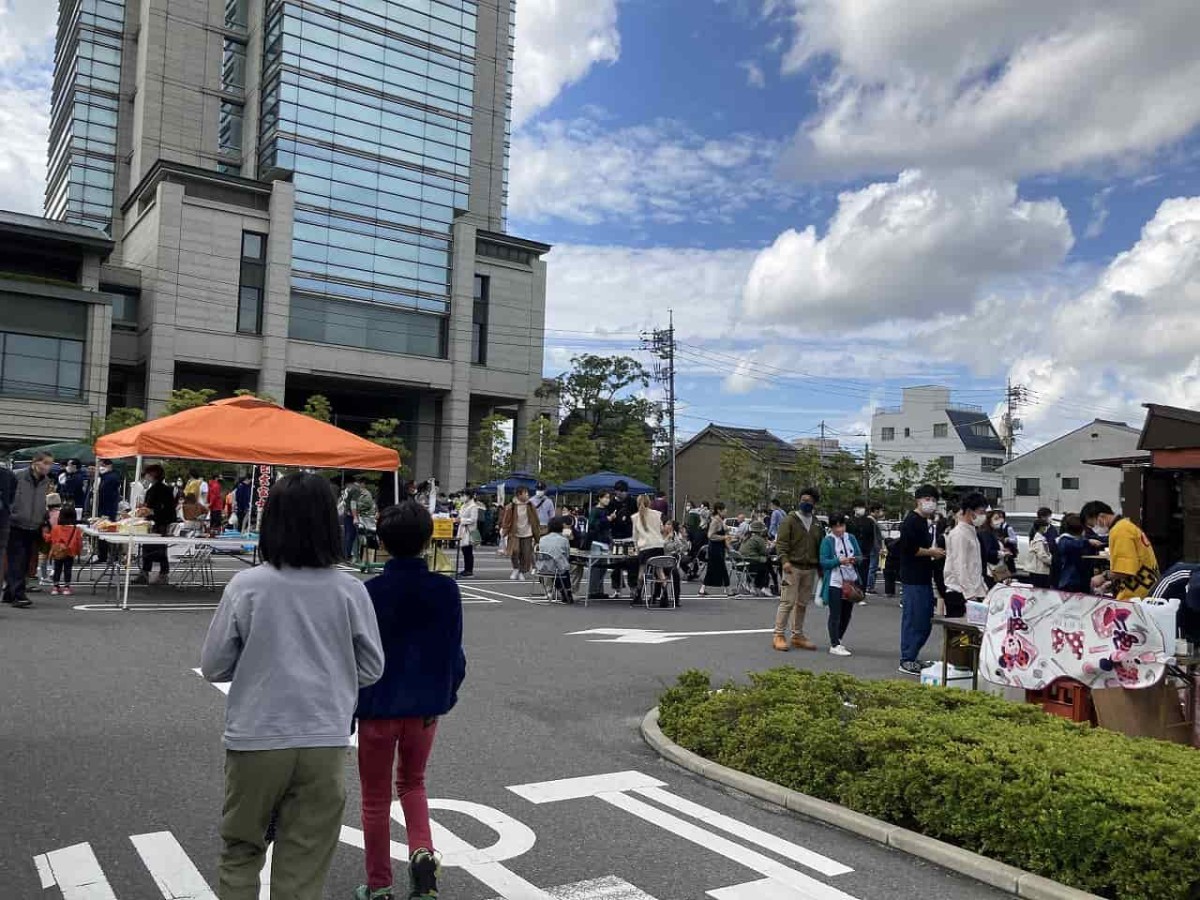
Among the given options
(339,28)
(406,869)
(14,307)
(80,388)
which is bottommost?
(406,869)

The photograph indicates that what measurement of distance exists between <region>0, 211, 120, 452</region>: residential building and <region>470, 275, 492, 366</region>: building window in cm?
1927

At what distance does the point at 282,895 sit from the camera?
9.77 ft

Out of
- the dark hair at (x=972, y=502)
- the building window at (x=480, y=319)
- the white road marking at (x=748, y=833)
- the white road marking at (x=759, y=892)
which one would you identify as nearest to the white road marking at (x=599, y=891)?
the white road marking at (x=759, y=892)

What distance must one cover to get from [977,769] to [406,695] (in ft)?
9.44

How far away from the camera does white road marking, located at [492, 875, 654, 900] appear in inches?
159

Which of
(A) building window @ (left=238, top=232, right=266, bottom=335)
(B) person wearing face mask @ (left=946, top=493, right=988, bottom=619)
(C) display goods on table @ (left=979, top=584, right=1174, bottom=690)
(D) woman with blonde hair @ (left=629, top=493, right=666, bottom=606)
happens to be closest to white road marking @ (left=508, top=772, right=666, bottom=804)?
(C) display goods on table @ (left=979, top=584, right=1174, bottom=690)

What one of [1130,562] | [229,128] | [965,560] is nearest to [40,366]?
[229,128]

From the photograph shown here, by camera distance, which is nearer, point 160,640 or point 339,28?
point 160,640

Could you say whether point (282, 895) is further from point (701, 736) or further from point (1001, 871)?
point (701, 736)

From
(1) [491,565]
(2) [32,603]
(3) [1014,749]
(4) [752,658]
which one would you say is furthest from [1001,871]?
(1) [491,565]

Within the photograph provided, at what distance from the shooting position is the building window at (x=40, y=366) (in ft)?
144

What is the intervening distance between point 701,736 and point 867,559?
13.9 meters

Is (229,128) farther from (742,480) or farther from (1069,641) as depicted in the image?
(1069,641)

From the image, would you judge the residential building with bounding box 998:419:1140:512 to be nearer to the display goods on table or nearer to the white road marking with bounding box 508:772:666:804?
the display goods on table
